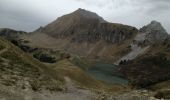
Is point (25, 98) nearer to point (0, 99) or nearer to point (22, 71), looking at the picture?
point (0, 99)

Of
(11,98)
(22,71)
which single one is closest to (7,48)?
(22,71)

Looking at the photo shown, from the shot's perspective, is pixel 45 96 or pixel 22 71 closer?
pixel 45 96

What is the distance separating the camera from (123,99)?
68125 mm

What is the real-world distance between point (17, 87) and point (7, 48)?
78.8 ft

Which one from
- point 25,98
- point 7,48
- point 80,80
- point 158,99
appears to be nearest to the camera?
point 25,98

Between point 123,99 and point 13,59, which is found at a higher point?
point 13,59

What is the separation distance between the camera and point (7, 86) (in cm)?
5744

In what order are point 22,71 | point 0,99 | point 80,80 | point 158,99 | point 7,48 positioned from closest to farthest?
point 0,99, point 158,99, point 22,71, point 7,48, point 80,80

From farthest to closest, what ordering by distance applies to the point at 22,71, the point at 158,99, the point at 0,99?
the point at 22,71 → the point at 158,99 → the point at 0,99

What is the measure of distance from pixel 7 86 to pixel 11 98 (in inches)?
234

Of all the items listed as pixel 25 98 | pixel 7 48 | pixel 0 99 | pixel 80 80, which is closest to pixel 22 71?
pixel 7 48

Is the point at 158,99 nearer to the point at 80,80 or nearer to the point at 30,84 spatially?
the point at 30,84

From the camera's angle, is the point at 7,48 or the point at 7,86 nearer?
the point at 7,86

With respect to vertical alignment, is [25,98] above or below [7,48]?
below
